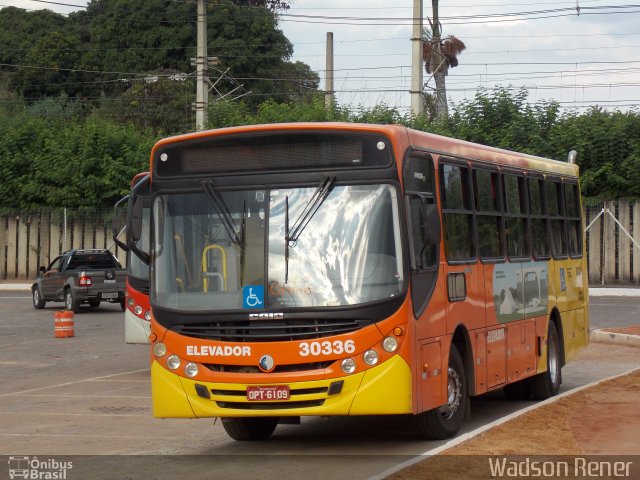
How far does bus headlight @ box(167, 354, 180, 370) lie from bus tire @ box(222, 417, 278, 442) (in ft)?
3.66

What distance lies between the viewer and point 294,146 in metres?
11.5

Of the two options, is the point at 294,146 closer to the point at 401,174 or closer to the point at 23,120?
the point at 401,174

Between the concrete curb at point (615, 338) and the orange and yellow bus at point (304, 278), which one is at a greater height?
the orange and yellow bus at point (304, 278)

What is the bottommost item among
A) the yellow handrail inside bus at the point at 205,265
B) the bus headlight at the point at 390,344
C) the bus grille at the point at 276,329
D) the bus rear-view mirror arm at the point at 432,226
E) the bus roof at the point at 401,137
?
the bus headlight at the point at 390,344

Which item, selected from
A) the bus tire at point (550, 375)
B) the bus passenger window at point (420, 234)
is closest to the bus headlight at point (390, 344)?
the bus passenger window at point (420, 234)

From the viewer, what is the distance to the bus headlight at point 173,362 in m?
11.4

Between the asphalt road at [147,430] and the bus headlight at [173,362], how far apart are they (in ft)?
2.72

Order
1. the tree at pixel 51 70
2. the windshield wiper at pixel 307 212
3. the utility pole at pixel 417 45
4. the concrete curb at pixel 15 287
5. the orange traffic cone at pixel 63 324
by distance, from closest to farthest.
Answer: the windshield wiper at pixel 307 212
the orange traffic cone at pixel 63 324
the utility pole at pixel 417 45
the concrete curb at pixel 15 287
the tree at pixel 51 70

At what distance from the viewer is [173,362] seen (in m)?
11.5

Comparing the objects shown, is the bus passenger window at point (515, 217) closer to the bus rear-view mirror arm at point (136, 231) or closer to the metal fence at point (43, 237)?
the bus rear-view mirror arm at point (136, 231)

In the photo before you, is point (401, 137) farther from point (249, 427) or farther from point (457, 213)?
point (249, 427)

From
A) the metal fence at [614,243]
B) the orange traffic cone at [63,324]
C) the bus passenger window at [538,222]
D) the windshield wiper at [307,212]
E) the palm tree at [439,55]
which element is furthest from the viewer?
the palm tree at [439,55]

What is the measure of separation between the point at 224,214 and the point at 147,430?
10.7 feet

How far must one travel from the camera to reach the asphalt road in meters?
10.6
